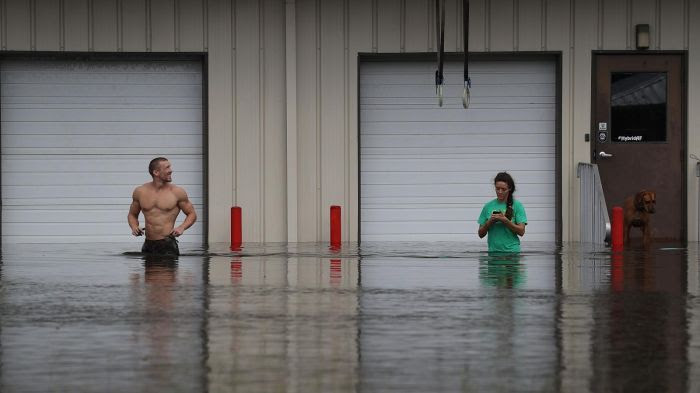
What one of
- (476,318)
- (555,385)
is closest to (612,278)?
(476,318)

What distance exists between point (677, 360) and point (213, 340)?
2552 mm

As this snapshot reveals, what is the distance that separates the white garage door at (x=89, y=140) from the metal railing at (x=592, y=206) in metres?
5.91

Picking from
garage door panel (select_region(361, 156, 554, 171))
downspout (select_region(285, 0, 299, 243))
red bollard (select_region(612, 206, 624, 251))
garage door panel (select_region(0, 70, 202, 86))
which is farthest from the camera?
garage door panel (select_region(361, 156, 554, 171))

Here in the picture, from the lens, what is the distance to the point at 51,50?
21766 millimetres

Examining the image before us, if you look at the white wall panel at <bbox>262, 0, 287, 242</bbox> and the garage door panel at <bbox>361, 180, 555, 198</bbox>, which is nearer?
the white wall panel at <bbox>262, 0, 287, 242</bbox>

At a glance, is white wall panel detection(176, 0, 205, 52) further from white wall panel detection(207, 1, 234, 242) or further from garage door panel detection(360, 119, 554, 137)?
garage door panel detection(360, 119, 554, 137)

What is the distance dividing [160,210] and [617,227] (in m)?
6.28

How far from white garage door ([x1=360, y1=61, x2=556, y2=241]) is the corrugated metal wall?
48 cm

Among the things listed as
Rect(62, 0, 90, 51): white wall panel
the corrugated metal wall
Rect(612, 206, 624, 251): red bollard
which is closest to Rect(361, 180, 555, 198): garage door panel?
the corrugated metal wall

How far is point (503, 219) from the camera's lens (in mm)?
15336

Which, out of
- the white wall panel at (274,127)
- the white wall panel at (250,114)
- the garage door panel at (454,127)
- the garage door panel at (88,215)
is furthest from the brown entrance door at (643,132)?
the garage door panel at (88,215)

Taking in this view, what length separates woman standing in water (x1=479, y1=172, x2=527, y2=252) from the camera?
15430 mm

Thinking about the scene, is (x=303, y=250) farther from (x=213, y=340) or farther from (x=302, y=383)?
(x=302, y=383)

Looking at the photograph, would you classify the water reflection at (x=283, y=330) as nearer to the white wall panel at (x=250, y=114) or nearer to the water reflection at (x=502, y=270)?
the water reflection at (x=502, y=270)
